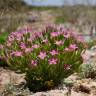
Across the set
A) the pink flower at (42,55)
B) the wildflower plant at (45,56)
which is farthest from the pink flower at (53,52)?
the pink flower at (42,55)

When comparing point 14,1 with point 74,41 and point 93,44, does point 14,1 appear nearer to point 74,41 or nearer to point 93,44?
point 93,44

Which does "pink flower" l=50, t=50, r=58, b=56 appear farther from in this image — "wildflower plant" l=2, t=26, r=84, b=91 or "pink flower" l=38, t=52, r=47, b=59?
"pink flower" l=38, t=52, r=47, b=59

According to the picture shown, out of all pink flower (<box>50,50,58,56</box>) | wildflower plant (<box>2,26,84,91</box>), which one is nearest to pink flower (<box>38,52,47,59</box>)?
wildflower plant (<box>2,26,84,91</box>)

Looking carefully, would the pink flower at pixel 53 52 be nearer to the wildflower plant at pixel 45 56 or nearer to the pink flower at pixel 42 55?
the wildflower plant at pixel 45 56

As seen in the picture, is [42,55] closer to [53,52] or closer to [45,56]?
[45,56]

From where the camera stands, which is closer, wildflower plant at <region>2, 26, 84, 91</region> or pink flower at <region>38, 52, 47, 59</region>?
pink flower at <region>38, 52, 47, 59</region>

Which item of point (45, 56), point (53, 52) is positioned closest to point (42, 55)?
point (45, 56)

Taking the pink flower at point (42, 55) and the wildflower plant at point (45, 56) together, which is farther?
the wildflower plant at point (45, 56)

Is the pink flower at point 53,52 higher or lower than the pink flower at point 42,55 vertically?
higher

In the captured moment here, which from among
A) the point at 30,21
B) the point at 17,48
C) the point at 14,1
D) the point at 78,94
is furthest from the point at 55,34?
the point at 30,21
